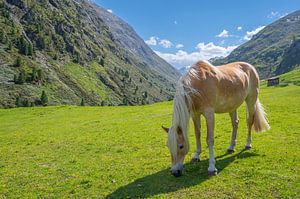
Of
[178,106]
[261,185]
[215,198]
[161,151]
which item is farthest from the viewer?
[161,151]

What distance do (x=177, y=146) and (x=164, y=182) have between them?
4.38 ft

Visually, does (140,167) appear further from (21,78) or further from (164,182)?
(21,78)

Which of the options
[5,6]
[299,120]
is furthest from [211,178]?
[5,6]

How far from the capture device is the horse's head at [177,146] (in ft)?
32.2

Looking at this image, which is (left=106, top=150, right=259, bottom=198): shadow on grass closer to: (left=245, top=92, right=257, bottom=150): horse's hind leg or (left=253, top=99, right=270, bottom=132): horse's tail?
(left=245, top=92, right=257, bottom=150): horse's hind leg

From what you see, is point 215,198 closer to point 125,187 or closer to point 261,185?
point 261,185

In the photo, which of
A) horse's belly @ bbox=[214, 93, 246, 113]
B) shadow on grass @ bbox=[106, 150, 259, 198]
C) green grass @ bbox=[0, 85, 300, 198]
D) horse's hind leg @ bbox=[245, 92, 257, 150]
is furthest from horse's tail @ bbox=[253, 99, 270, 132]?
shadow on grass @ bbox=[106, 150, 259, 198]

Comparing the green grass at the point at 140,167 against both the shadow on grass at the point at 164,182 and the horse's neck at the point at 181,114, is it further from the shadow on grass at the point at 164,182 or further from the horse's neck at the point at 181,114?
the horse's neck at the point at 181,114

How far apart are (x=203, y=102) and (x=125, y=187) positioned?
390 cm

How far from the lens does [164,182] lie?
10.1 m

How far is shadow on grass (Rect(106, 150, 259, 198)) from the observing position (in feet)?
30.9

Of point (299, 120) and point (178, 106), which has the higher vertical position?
point (178, 106)

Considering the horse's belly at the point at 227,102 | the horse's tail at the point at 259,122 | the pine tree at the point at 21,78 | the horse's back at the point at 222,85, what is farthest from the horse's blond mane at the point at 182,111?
the pine tree at the point at 21,78

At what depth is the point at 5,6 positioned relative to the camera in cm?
19175
